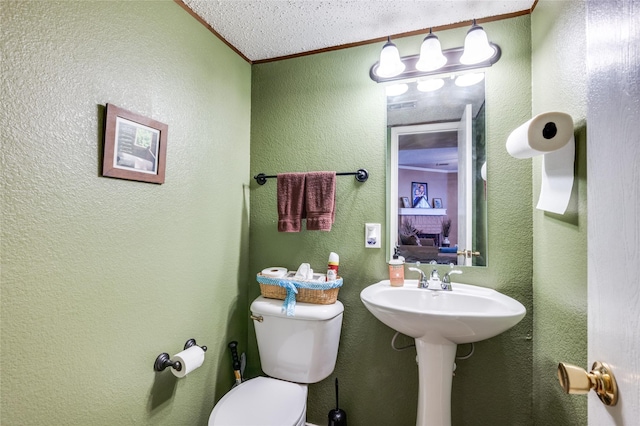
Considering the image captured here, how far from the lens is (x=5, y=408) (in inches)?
29.6

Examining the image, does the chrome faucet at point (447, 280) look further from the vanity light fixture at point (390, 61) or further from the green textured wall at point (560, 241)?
the vanity light fixture at point (390, 61)

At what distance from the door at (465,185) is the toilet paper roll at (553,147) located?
0.37m

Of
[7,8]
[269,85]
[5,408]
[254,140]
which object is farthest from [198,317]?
[269,85]

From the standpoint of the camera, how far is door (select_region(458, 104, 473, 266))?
1444 mm

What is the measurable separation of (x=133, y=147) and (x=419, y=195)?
1.34 metres

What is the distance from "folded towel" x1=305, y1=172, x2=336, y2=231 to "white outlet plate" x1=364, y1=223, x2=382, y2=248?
0.68 feet

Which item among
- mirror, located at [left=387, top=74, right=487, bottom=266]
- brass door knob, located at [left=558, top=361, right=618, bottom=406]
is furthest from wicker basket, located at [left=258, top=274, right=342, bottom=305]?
brass door knob, located at [left=558, top=361, right=618, bottom=406]

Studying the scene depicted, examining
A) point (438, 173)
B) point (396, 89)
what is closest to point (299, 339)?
point (438, 173)

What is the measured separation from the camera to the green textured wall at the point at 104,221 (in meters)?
0.79

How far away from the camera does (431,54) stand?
4.48 ft

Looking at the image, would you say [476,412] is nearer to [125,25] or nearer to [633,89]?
[633,89]

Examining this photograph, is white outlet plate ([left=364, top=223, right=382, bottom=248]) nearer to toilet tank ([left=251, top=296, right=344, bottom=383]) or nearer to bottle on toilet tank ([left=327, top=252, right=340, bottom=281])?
bottle on toilet tank ([left=327, top=252, right=340, bottom=281])

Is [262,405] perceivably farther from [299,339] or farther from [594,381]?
[594,381]

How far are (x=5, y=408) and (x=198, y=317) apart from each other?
693 mm
